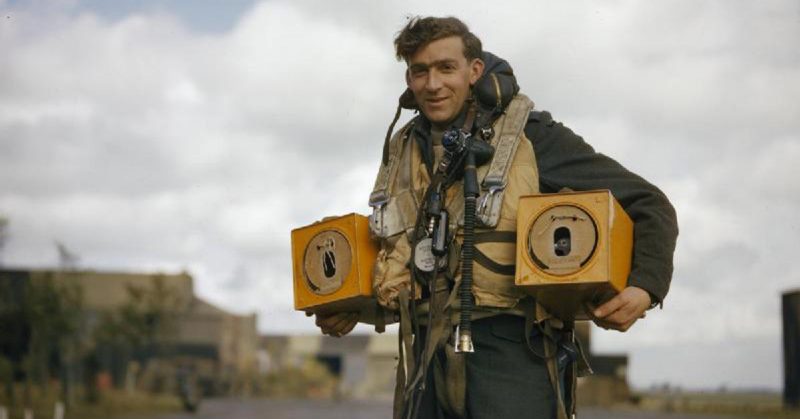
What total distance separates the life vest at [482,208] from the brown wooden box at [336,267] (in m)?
0.05

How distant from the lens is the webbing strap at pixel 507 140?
141 inches

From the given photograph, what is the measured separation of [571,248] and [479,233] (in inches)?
12.7

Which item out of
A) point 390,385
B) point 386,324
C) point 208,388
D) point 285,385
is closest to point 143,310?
point 208,388

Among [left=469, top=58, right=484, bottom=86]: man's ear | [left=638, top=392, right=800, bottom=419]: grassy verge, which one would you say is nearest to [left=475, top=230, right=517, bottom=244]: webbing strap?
[left=469, top=58, right=484, bottom=86]: man's ear

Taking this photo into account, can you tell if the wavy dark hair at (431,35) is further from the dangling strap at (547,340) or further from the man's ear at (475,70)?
the dangling strap at (547,340)

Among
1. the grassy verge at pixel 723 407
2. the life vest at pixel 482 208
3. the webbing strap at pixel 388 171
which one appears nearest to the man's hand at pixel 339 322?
the life vest at pixel 482 208

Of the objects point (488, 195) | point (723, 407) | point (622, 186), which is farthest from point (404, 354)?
point (723, 407)

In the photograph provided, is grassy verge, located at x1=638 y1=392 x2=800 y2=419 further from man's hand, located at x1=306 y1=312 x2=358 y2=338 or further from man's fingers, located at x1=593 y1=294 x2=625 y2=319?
man's fingers, located at x1=593 y1=294 x2=625 y2=319

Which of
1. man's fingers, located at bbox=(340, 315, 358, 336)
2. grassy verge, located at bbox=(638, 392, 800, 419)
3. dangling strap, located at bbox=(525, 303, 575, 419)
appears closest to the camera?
dangling strap, located at bbox=(525, 303, 575, 419)

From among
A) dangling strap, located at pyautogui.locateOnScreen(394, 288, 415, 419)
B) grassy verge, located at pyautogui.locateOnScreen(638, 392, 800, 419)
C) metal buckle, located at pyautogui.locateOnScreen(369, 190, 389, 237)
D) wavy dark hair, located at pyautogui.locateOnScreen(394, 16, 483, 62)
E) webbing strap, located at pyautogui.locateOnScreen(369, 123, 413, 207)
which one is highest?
wavy dark hair, located at pyautogui.locateOnScreen(394, 16, 483, 62)

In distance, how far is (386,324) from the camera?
3.93m

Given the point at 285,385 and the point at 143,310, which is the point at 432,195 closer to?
the point at 143,310

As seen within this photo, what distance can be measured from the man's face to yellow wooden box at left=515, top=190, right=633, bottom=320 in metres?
0.45

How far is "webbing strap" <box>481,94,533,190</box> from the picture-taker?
3.59 metres
